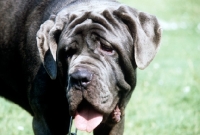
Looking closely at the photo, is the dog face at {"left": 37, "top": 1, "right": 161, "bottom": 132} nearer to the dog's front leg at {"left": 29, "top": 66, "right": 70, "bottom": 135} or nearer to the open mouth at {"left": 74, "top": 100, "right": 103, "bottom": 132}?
the open mouth at {"left": 74, "top": 100, "right": 103, "bottom": 132}

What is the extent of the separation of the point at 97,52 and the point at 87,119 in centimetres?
54

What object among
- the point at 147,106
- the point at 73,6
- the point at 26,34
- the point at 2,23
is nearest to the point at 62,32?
the point at 73,6

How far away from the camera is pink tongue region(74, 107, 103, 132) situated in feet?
12.4

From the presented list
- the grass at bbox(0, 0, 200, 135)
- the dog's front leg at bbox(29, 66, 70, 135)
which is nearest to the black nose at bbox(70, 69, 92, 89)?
the dog's front leg at bbox(29, 66, 70, 135)

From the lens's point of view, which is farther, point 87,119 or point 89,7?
point 89,7

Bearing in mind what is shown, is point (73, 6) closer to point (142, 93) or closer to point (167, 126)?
point (167, 126)

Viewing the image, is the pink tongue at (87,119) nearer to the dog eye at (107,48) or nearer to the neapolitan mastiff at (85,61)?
the neapolitan mastiff at (85,61)

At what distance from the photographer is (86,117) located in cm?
382

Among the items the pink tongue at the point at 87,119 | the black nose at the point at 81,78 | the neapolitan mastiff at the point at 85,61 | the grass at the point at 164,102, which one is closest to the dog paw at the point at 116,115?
the neapolitan mastiff at the point at 85,61

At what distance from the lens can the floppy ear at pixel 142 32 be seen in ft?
12.9

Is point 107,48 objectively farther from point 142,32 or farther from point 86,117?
point 86,117

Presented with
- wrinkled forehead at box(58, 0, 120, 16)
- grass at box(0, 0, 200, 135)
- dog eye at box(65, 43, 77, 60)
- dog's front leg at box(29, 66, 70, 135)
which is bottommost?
grass at box(0, 0, 200, 135)

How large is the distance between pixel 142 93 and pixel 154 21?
330 centimetres

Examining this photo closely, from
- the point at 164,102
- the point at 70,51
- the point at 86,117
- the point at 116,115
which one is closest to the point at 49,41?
the point at 70,51
